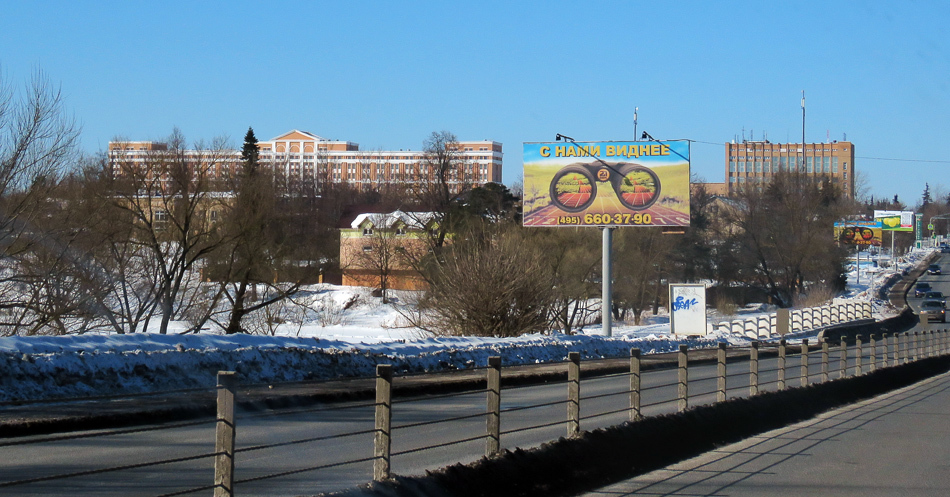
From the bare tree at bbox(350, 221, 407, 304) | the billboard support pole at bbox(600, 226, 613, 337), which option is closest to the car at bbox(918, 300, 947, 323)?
the billboard support pole at bbox(600, 226, 613, 337)

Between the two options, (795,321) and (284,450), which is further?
(795,321)

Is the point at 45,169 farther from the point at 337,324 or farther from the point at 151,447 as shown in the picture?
the point at 337,324

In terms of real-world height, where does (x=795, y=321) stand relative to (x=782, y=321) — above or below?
below

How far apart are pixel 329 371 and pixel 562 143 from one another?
21337 millimetres

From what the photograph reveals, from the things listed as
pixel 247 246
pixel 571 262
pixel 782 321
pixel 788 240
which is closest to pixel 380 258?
pixel 571 262

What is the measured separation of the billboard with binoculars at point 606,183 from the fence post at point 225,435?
110 feet

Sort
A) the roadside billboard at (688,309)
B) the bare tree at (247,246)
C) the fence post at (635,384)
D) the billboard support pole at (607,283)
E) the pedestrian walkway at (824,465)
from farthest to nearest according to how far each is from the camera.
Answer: the bare tree at (247,246), the billboard support pole at (607,283), the roadside billboard at (688,309), the fence post at (635,384), the pedestrian walkway at (824,465)

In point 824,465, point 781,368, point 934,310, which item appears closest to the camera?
point 824,465

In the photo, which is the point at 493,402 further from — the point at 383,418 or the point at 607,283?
the point at 607,283

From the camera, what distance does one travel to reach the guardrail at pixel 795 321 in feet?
147

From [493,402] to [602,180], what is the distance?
31.4m

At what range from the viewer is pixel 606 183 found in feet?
126

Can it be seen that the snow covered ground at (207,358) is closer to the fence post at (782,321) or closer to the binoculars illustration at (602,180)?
the binoculars illustration at (602,180)

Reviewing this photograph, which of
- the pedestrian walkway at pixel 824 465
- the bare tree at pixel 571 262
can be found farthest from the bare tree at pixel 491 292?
the bare tree at pixel 571 262
